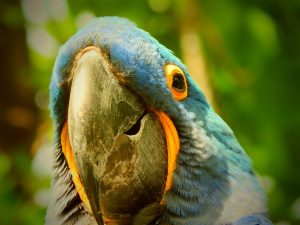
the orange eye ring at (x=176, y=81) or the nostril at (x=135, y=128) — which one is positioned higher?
the orange eye ring at (x=176, y=81)

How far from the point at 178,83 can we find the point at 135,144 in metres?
0.23

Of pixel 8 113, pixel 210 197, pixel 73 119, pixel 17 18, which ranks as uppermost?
pixel 17 18

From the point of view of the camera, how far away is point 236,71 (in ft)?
8.55

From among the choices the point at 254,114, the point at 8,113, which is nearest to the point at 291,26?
the point at 254,114

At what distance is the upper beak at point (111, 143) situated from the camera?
4.38ft

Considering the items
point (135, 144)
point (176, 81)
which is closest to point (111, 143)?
point (135, 144)

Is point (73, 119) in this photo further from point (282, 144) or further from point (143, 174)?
point (282, 144)

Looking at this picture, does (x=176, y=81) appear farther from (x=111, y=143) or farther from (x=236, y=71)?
(x=236, y=71)

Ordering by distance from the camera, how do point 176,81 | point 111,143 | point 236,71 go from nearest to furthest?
point 111,143 → point 176,81 → point 236,71

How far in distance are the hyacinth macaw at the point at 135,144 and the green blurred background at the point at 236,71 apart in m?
0.88

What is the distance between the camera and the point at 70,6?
9.03 ft

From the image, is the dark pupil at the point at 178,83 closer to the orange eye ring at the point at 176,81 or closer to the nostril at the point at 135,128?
the orange eye ring at the point at 176,81

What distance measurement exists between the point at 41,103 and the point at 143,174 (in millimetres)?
1897


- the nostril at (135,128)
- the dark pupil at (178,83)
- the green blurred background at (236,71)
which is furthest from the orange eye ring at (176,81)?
the green blurred background at (236,71)
